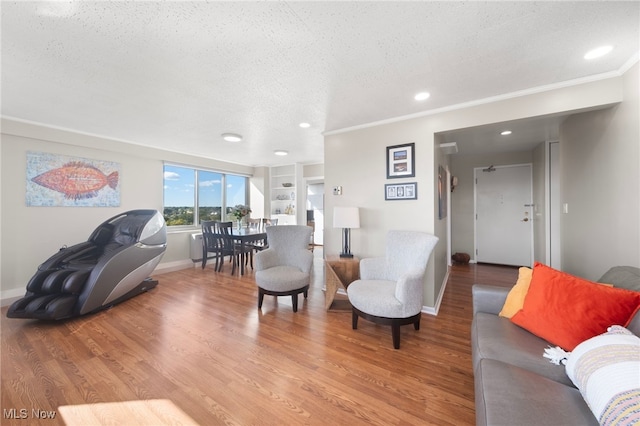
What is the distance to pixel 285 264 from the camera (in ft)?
10.1

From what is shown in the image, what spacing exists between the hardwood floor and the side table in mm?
220

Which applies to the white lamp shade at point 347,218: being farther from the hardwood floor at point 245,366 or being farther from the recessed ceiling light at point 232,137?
the recessed ceiling light at point 232,137

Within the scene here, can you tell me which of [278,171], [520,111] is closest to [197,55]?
[520,111]

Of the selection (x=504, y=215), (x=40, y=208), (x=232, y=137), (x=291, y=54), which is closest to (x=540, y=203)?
(x=504, y=215)

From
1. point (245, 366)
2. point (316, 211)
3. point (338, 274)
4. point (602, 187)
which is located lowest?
point (245, 366)

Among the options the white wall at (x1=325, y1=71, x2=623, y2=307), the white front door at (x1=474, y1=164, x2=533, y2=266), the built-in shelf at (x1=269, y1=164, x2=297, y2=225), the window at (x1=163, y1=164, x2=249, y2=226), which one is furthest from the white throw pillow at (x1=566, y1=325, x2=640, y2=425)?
the window at (x1=163, y1=164, x2=249, y2=226)

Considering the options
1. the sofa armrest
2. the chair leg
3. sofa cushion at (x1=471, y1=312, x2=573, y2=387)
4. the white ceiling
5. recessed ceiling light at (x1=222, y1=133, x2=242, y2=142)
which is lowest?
the chair leg

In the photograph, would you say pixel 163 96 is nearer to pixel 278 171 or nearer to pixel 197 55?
pixel 197 55

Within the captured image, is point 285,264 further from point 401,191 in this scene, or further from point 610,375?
point 610,375

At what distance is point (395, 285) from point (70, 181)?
4.62 meters

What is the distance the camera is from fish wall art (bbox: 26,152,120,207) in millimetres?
3117

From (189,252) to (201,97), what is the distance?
3604 mm

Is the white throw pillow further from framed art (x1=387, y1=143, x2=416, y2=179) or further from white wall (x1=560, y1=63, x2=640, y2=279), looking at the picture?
framed art (x1=387, y1=143, x2=416, y2=179)

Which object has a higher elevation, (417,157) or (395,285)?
(417,157)
